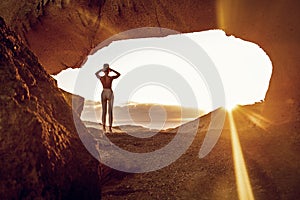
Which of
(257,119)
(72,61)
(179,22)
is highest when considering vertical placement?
(179,22)

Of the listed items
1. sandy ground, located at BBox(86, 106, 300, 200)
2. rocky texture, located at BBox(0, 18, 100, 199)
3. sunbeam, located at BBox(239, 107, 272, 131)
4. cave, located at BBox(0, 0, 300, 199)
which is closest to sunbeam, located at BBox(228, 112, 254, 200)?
sandy ground, located at BBox(86, 106, 300, 200)

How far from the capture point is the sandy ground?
4.32 meters

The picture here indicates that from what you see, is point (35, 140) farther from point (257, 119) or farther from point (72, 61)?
point (72, 61)

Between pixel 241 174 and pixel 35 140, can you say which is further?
pixel 241 174

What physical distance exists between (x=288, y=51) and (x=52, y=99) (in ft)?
19.4

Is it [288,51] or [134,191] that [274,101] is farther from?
[134,191]

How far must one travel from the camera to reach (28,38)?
9.63 m

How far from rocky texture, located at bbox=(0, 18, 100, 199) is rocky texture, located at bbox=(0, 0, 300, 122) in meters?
5.00

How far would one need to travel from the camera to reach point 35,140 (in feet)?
10.4

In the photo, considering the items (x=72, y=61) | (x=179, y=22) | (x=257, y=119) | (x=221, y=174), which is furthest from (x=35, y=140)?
(x=72, y=61)

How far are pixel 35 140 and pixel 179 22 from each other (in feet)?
21.7

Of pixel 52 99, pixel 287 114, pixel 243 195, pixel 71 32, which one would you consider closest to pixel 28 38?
pixel 71 32

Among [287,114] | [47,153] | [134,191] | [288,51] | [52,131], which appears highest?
[288,51]

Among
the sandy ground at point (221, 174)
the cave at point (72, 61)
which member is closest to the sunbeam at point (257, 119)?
the cave at point (72, 61)
